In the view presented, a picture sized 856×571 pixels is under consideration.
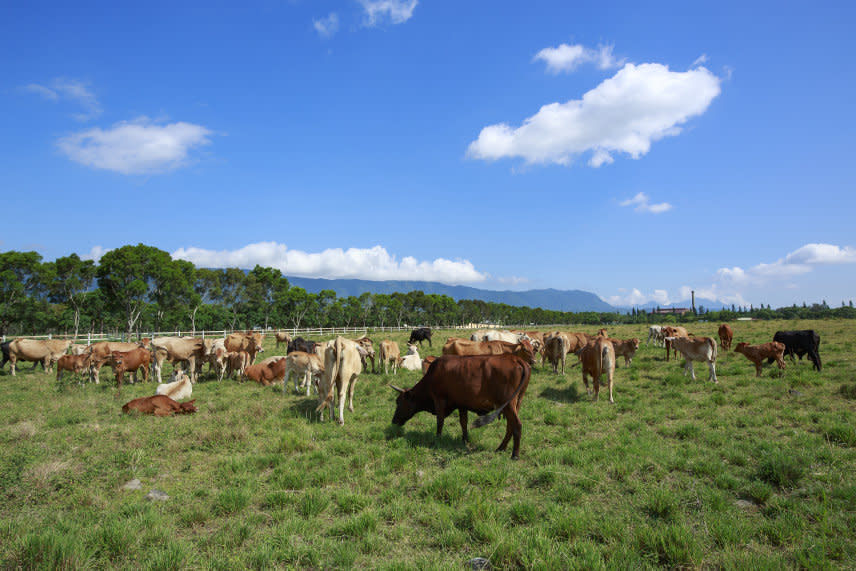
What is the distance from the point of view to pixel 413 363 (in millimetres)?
20078

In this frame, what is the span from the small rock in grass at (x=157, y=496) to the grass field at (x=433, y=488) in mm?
180

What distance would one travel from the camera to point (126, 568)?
4.16 m

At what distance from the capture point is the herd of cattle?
827 centimetres

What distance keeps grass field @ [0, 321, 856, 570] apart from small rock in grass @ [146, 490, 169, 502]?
7.1 inches

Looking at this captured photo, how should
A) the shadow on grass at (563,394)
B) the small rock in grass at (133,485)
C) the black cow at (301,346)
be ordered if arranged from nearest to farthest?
the small rock in grass at (133,485)
the shadow on grass at (563,394)
the black cow at (301,346)

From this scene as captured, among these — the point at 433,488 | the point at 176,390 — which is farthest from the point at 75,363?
the point at 433,488

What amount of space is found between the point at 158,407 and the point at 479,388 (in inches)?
346

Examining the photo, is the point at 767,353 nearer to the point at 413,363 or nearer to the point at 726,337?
the point at 726,337

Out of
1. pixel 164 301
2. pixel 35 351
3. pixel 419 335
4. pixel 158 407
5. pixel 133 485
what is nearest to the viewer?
pixel 133 485

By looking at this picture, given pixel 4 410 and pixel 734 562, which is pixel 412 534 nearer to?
pixel 734 562

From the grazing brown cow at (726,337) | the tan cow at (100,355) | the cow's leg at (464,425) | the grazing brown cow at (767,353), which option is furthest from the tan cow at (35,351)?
the grazing brown cow at (726,337)

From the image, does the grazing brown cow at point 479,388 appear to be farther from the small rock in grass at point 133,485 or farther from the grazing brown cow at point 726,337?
the grazing brown cow at point 726,337

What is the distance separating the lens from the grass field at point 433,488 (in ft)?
14.4

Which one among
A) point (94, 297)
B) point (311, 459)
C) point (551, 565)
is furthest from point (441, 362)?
point (94, 297)
